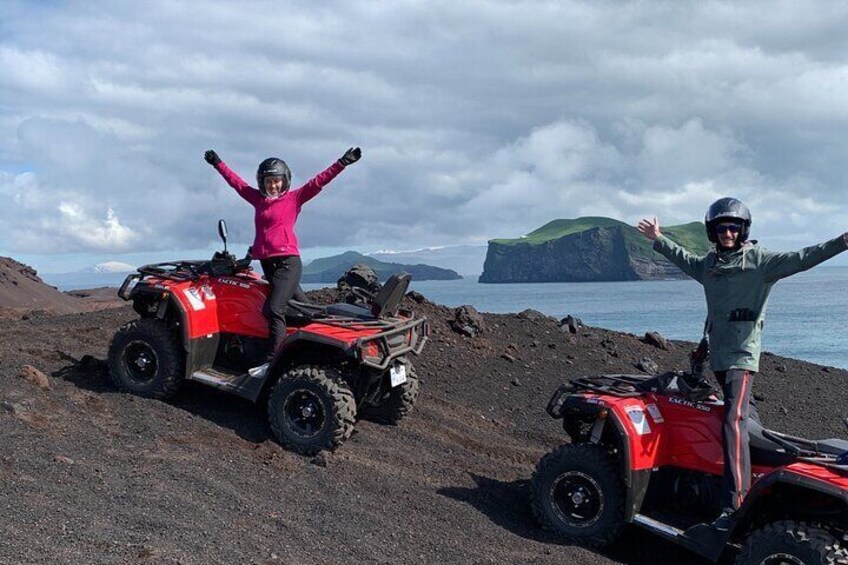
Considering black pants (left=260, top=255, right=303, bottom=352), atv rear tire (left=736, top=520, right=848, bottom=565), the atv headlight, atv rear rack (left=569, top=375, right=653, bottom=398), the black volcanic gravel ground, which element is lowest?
the black volcanic gravel ground

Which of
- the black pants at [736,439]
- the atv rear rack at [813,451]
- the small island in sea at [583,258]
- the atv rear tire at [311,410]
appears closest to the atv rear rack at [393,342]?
the atv rear tire at [311,410]

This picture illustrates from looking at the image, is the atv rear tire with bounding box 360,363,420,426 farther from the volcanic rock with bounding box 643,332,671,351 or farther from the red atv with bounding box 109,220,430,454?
the volcanic rock with bounding box 643,332,671,351

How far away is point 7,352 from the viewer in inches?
398

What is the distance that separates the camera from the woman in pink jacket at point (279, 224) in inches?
332

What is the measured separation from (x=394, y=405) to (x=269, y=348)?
1.64m

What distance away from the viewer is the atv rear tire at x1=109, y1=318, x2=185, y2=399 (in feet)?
28.6

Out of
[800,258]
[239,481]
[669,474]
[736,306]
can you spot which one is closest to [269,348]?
[239,481]

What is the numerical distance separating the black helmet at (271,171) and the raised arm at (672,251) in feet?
13.0

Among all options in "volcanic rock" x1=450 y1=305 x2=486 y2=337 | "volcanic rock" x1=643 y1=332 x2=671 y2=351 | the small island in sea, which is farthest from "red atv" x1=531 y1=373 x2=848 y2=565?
the small island in sea

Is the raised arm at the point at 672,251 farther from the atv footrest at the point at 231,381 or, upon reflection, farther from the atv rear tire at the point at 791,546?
the atv footrest at the point at 231,381

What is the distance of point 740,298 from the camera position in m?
6.10

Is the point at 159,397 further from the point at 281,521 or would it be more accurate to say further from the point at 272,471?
the point at 281,521

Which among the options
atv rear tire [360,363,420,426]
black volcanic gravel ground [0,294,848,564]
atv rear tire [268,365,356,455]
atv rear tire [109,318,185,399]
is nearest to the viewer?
black volcanic gravel ground [0,294,848,564]

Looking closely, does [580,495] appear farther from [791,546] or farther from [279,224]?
[279,224]
